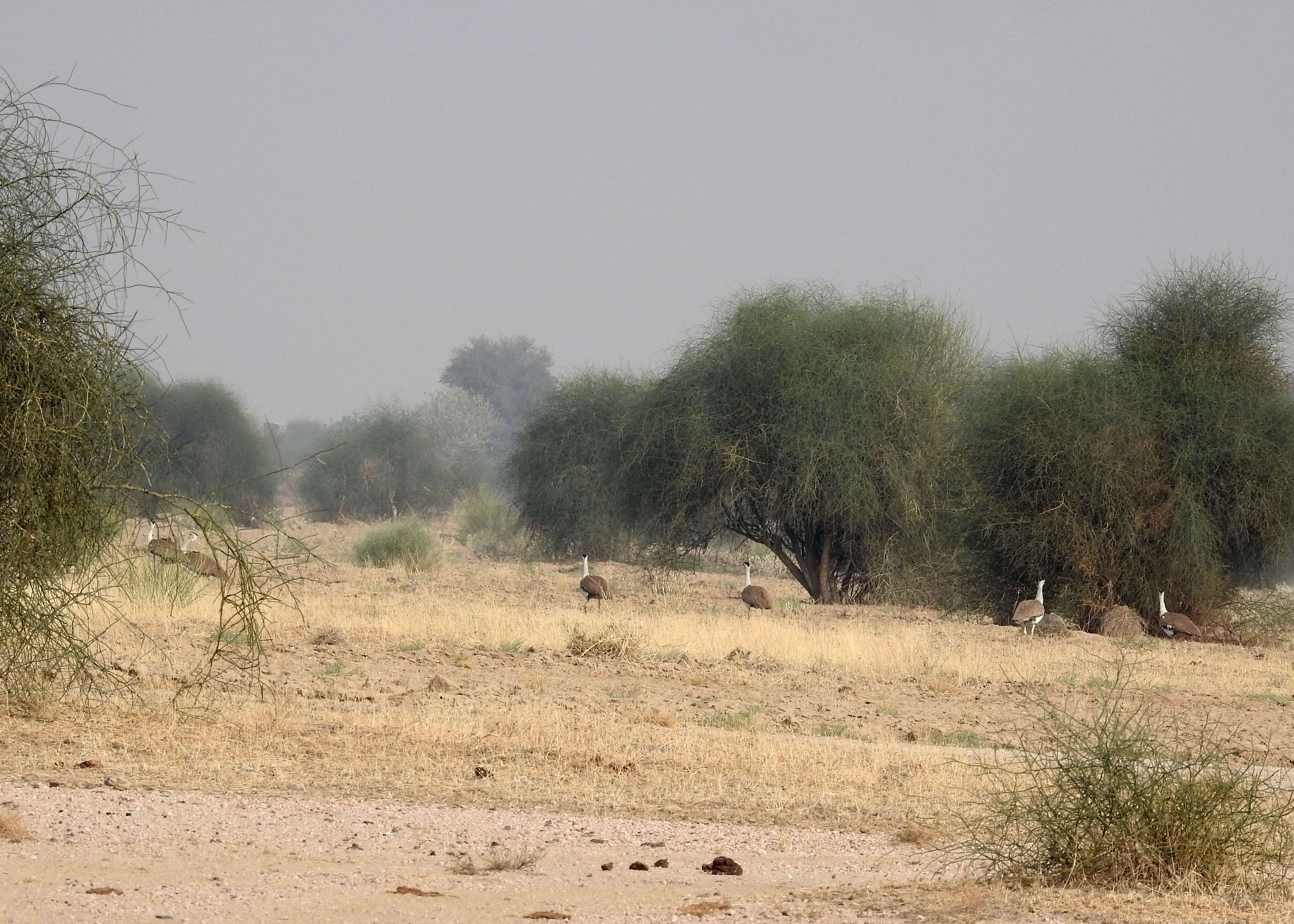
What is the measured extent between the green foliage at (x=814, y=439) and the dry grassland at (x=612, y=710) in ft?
15.2

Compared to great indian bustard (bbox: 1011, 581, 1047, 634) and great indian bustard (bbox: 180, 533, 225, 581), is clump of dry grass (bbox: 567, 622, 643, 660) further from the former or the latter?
great indian bustard (bbox: 1011, 581, 1047, 634)

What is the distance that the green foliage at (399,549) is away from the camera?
3384 centimetres

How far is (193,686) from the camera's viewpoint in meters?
10.9

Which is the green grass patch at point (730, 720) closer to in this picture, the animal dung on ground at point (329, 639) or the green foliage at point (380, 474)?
the animal dung on ground at point (329, 639)

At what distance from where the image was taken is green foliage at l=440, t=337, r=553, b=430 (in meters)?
128

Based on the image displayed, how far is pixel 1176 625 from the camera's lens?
22.0 meters

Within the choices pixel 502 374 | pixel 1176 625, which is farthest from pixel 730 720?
pixel 502 374

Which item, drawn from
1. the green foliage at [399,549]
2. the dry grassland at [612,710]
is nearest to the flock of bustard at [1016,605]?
the dry grassland at [612,710]

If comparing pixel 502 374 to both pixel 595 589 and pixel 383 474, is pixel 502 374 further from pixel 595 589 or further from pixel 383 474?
pixel 595 589

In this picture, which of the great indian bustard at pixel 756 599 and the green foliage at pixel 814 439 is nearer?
the great indian bustard at pixel 756 599

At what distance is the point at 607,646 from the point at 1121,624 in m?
10.5

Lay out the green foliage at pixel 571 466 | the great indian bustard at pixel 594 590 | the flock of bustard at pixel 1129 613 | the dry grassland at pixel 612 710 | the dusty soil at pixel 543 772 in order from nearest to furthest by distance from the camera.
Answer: the dusty soil at pixel 543 772 < the dry grassland at pixel 612 710 < the flock of bustard at pixel 1129 613 < the great indian bustard at pixel 594 590 < the green foliage at pixel 571 466

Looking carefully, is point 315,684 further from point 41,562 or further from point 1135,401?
point 1135,401

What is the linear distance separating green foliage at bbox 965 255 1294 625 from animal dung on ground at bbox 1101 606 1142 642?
85cm
